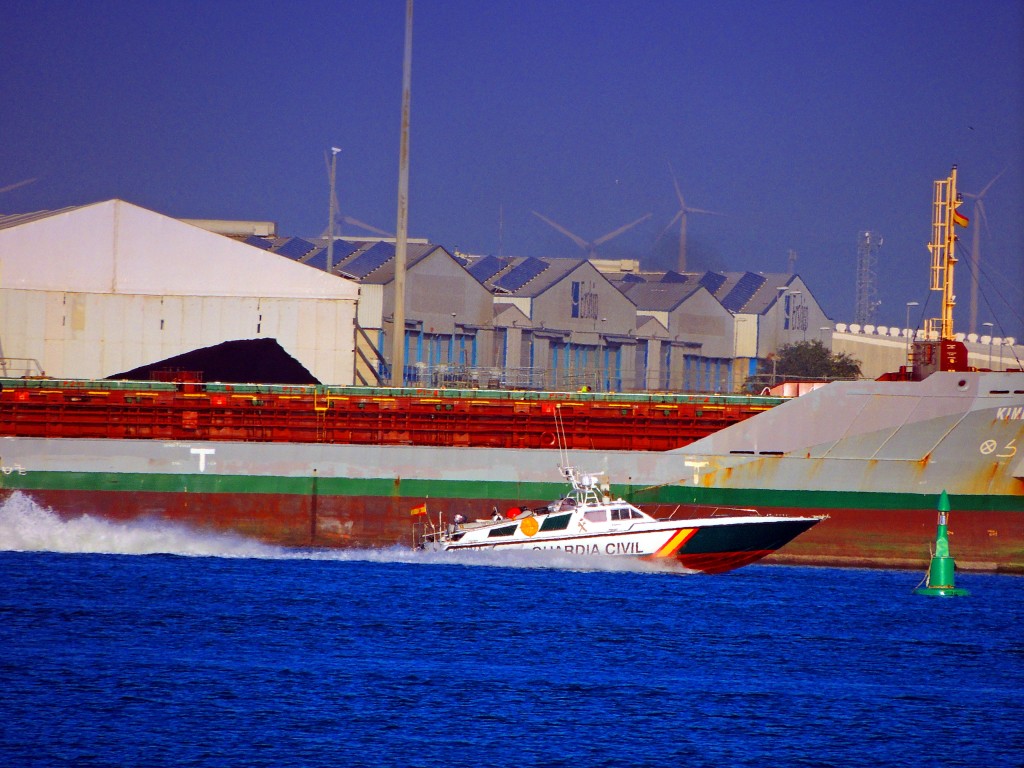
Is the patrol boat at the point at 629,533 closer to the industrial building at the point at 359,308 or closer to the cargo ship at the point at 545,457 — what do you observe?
the cargo ship at the point at 545,457

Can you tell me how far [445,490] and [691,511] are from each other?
7.35 metres

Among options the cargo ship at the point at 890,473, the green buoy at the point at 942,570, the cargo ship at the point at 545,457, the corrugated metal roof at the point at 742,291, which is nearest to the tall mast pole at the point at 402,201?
the cargo ship at the point at 545,457

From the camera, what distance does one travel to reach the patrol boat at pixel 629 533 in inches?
1439

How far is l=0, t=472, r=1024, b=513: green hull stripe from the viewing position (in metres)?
40.2

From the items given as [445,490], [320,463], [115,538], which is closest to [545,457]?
[445,490]

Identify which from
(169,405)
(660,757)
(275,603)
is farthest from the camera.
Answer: (169,405)

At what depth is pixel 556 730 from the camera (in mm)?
23891

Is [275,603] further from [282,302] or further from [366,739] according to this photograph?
[282,302]

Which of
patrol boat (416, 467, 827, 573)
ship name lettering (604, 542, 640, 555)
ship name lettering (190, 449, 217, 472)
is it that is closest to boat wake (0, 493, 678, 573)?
ship name lettering (190, 449, 217, 472)

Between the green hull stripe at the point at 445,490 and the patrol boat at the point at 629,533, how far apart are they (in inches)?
111

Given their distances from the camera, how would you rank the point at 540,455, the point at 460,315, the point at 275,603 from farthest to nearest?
the point at 460,315, the point at 540,455, the point at 275,603

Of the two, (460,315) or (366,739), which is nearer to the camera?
(366,739)

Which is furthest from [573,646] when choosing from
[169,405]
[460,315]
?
[460,315]

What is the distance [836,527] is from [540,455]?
892 centimetres
